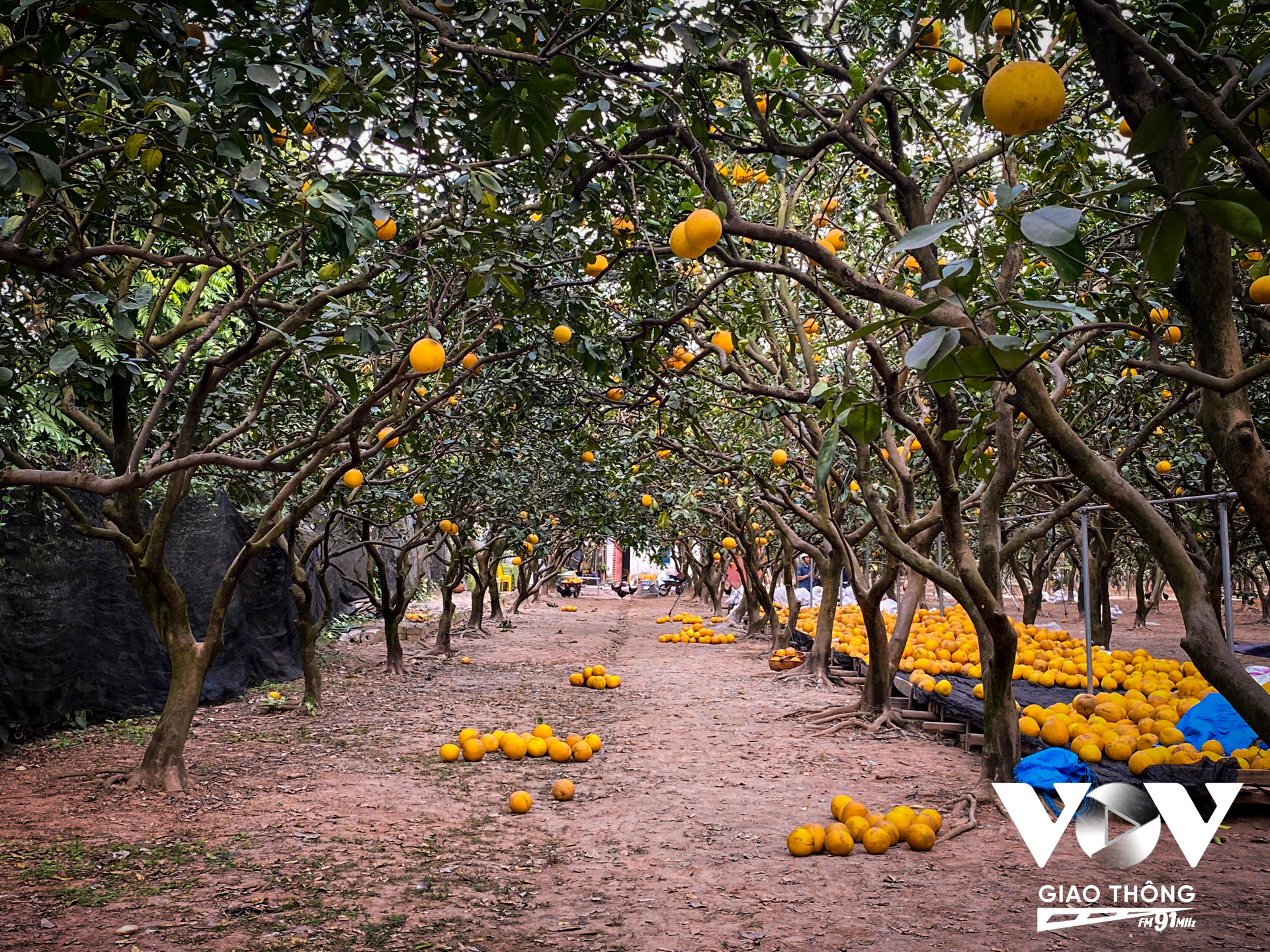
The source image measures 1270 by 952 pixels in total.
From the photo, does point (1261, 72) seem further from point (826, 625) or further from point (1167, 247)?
point (826, 625)

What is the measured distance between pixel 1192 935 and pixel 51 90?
5.02m

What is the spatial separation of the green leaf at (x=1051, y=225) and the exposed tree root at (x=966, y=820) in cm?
428

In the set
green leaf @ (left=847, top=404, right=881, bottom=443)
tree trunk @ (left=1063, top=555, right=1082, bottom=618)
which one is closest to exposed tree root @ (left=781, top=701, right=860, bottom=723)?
green leaf @ (left=847, top=404, right=881, bottom=443)

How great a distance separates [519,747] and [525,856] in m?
2.27

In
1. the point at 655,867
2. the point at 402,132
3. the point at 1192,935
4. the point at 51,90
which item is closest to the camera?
the point at 51,90

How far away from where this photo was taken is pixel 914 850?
443 cm

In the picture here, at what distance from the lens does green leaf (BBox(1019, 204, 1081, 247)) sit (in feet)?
3.71

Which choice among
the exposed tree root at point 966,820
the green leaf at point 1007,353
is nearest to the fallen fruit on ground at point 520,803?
the exposed tree root at point 966,820

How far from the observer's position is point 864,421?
4.82ft

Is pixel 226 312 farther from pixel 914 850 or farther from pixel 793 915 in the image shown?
pixel 914 850

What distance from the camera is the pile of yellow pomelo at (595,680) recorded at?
412 inches

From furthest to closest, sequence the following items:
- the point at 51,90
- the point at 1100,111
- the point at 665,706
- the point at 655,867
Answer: the point at 665,706 < the point at 655,867 < the point at 1100,111 < the point at 51,90

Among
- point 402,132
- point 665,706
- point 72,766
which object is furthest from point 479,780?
point 402,132

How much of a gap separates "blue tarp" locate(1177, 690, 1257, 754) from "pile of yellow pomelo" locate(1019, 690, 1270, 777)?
0.07 m
